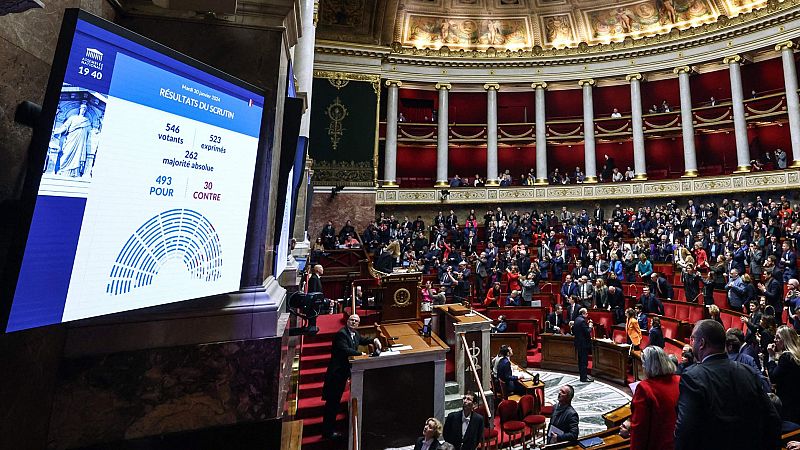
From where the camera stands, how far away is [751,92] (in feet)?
64.2

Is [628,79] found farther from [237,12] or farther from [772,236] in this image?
[237,12]

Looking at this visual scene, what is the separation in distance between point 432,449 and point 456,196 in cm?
1714

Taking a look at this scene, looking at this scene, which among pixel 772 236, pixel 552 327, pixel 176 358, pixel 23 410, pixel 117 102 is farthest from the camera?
pixel 772 236

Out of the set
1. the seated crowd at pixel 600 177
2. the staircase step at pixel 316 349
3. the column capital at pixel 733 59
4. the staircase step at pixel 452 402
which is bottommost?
the staircase step at pixel 452 402

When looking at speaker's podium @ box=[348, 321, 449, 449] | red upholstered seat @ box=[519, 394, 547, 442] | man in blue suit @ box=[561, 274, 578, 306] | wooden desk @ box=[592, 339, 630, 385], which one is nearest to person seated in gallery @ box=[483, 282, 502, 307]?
man in blue suit @ box=[561, 274, 578, 306]

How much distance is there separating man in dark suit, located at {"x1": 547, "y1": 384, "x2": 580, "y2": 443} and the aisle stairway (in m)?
2.72

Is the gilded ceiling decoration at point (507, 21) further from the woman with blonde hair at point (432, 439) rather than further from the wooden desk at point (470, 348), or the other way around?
the woman with blonde hair at point (432, 439)

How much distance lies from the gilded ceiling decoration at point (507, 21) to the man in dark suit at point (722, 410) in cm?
2056

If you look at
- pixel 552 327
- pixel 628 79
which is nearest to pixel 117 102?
pixel 552 327

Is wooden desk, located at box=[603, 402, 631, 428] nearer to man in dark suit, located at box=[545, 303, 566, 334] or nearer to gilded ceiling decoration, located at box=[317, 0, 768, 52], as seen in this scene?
man in dark suit, located at box=[545, 303, 566, 334]

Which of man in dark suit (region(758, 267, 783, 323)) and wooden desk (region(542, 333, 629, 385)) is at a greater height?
man in dark suit (region(758, 267, 783, 323))

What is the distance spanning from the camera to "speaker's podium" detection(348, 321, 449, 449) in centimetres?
538

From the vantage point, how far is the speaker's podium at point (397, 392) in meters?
5.38

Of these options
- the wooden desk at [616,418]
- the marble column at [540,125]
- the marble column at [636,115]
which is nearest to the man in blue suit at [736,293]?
the wooden desk at [616,418]
